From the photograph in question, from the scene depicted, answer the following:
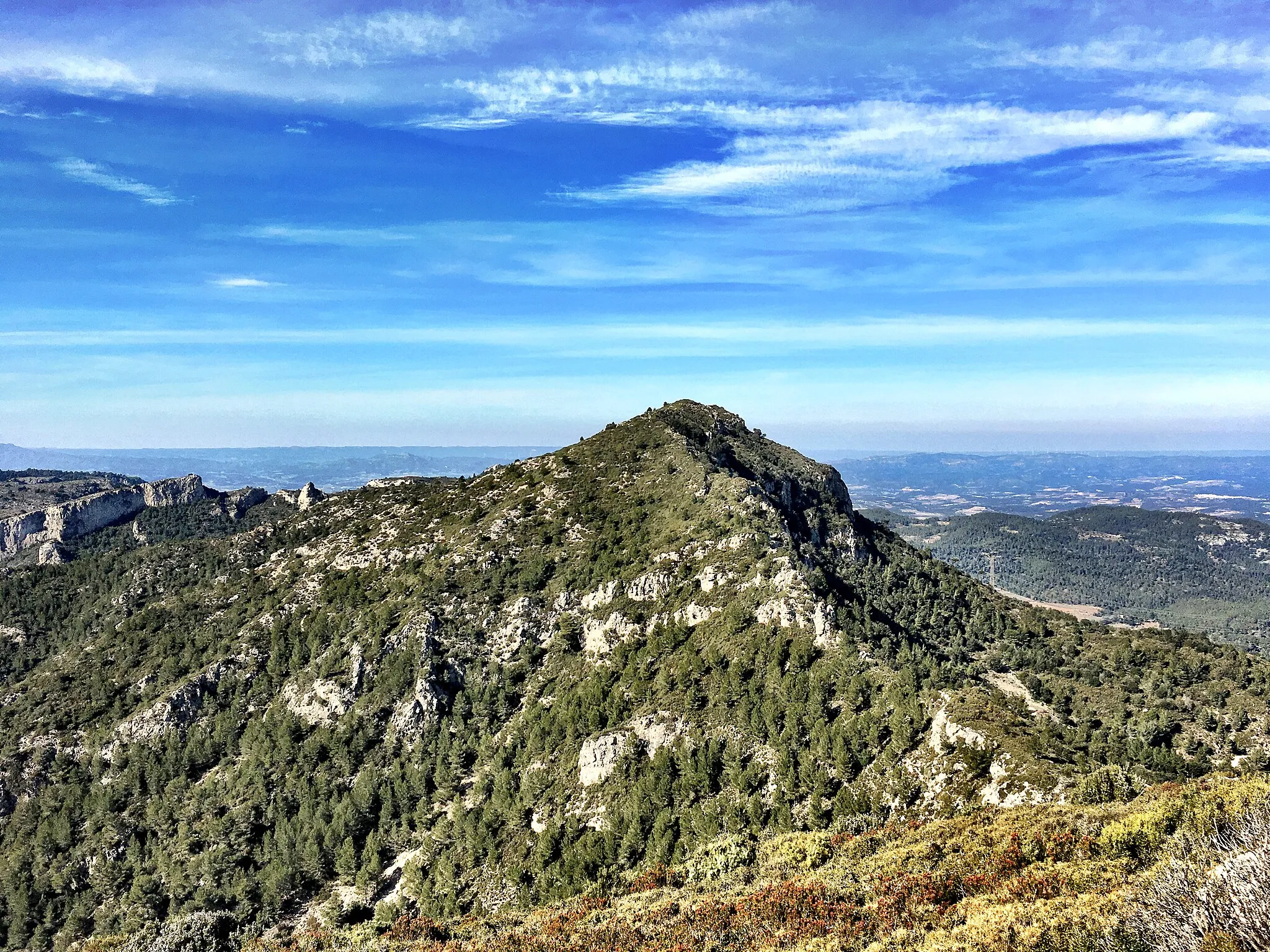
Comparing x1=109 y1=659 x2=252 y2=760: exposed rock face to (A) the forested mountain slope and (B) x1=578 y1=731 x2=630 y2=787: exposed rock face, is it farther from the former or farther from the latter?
(B) x1=578 y1=731 x2=630 y2=787: exposed rock face

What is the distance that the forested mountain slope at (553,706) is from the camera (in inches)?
2308

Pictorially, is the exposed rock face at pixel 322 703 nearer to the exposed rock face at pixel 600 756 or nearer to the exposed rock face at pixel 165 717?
the exposed rock face at pixel 165 717

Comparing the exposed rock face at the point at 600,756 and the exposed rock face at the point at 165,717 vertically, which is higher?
the exposed rock face at the point at 600,756

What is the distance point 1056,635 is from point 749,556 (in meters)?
49.8

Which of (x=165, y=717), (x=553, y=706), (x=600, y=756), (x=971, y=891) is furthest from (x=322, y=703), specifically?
(x=971, y=891)

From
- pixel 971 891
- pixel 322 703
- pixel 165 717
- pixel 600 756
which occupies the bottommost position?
pixel 165 717

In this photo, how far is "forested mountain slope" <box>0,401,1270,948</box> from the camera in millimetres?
58625

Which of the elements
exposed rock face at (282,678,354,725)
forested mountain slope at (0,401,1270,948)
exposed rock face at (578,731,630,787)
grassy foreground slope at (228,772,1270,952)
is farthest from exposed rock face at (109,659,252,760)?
grassy foreground slope at (228,772,1270,952)

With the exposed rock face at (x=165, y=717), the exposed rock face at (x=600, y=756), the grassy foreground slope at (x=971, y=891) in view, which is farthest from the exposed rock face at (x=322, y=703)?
the grassy foreground slope at (x=971, y=891)

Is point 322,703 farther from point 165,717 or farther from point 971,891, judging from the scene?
point 971,891

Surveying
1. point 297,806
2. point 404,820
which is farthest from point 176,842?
point 404,820

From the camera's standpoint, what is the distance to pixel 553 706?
286 feet

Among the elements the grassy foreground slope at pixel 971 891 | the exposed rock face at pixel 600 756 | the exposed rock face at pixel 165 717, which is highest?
the grassy foreground slope at pixel 971 891

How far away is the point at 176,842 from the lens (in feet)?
274
